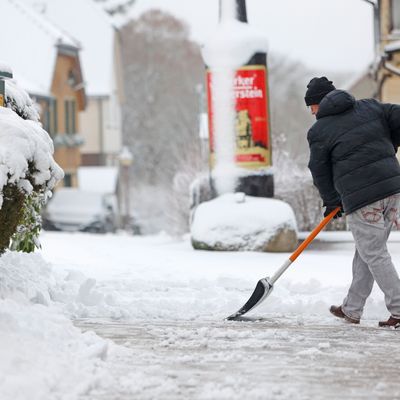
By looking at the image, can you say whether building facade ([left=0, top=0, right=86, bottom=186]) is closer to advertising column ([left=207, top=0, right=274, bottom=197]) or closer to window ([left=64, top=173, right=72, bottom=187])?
window ([left=64, top=173, right=72, bottom=187])

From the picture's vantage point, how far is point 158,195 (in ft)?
204

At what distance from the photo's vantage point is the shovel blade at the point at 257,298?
7852 mm

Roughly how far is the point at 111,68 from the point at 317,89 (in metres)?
44.0

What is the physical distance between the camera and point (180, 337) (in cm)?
694

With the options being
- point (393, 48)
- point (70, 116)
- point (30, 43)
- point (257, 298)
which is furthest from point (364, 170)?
point (70, 116)

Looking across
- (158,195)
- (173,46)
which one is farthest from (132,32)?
(158,195)

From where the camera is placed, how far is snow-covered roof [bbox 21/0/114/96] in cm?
5022

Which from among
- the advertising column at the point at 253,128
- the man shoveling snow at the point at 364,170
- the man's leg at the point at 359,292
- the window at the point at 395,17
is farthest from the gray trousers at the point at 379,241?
the window at the point at 395,17

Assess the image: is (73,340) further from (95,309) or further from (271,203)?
(271,203)

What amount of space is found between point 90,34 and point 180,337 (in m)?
46.2

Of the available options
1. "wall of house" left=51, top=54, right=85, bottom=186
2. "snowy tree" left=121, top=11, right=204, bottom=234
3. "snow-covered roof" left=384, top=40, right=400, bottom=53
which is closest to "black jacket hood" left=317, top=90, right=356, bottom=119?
"snow-covered roof" left=384, top=40, right=400, bottom=53

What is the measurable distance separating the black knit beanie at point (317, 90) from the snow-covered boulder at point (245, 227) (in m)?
5.52

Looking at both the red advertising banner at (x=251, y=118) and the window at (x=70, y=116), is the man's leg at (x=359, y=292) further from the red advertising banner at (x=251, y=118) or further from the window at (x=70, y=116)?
the window at (x=70, y=116)

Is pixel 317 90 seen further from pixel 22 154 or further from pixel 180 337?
pixel 22 154
